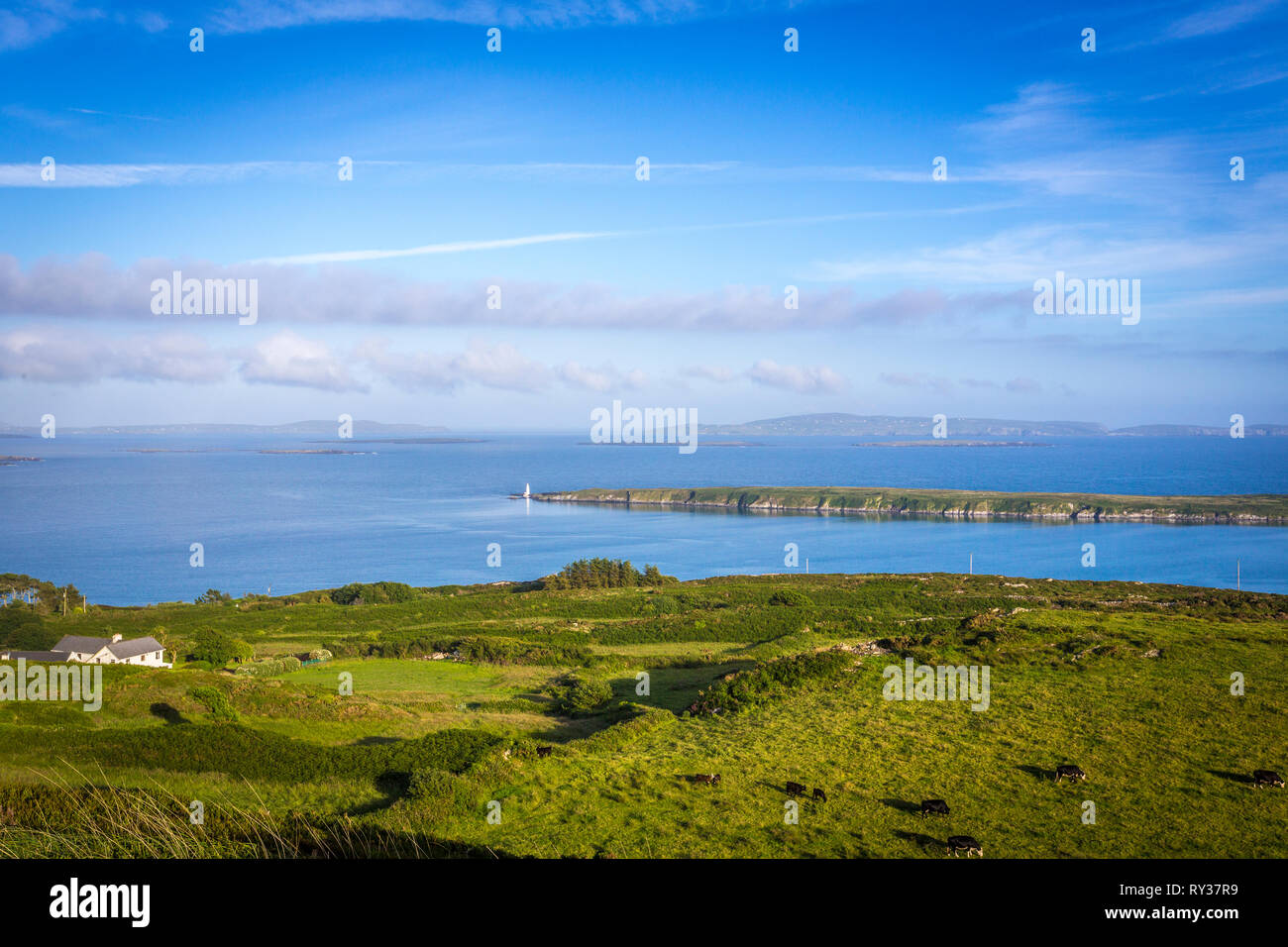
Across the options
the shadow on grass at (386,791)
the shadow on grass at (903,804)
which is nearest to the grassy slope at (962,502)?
the shadow on grass at (903,804)

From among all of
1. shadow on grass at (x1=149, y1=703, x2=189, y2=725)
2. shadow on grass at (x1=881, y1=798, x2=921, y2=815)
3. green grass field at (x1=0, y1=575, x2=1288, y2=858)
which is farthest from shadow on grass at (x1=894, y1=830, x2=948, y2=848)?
shadow on grass at (x1=149, y1=703, x2=189, y2=725)

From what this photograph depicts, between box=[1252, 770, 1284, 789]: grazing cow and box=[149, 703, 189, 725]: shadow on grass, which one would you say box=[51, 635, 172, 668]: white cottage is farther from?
box=[1252, 770, 1284, 789]: grazing cow

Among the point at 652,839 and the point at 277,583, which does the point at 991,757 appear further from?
the point at 277,583

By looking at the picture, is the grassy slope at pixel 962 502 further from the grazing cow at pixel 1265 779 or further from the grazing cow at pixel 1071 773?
the grazing cow at pixel 1071 773
